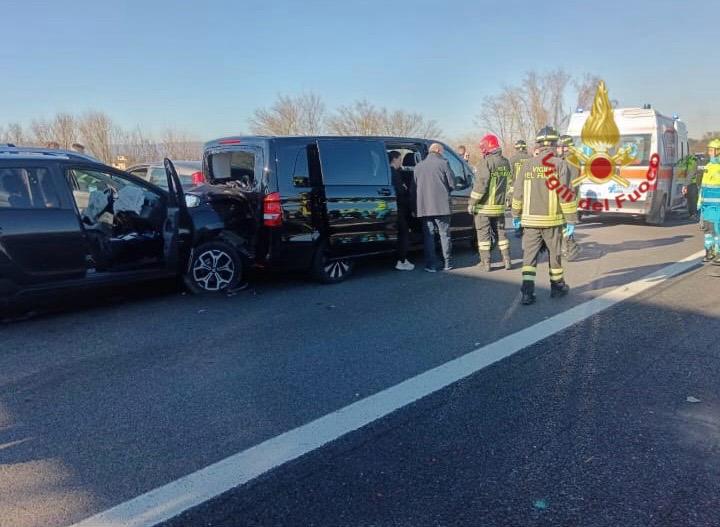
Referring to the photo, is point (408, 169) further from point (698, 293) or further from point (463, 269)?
point (698, 293)

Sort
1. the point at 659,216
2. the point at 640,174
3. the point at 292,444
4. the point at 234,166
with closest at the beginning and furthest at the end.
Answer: the point at 292,444 < the point at 234,166 < the point at 640,174 < the point at 659,216

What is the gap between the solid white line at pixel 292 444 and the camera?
256 cm

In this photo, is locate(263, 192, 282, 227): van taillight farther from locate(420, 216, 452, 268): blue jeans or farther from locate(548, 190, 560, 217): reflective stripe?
locate(548, 190, 560, 217): reflective stripe

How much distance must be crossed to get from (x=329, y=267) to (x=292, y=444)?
4.04m

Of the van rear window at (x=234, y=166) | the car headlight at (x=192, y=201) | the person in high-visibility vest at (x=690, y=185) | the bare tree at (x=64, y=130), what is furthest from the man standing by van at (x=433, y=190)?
the bare tree at (x=64, y=130)

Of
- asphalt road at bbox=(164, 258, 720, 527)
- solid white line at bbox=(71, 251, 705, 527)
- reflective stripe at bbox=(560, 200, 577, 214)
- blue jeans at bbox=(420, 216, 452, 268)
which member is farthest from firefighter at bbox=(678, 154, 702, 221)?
asphalt road at bbox=(164, 258, 720, 527)

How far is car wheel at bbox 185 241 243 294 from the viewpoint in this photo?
21.1ft

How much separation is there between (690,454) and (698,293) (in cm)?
390

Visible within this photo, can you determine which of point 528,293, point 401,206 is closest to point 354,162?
point 401,206

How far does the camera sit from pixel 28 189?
5285 mm

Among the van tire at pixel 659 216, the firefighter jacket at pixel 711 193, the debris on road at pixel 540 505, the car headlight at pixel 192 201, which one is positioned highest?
the car headlight at pixel 192 201

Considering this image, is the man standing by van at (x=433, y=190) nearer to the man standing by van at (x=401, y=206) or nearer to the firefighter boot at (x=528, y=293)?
the man standing by van at (x=401, y=206)

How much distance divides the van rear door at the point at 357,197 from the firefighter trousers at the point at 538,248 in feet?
6.65

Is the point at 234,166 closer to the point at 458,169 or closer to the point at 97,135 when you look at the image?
the point at 458,169
